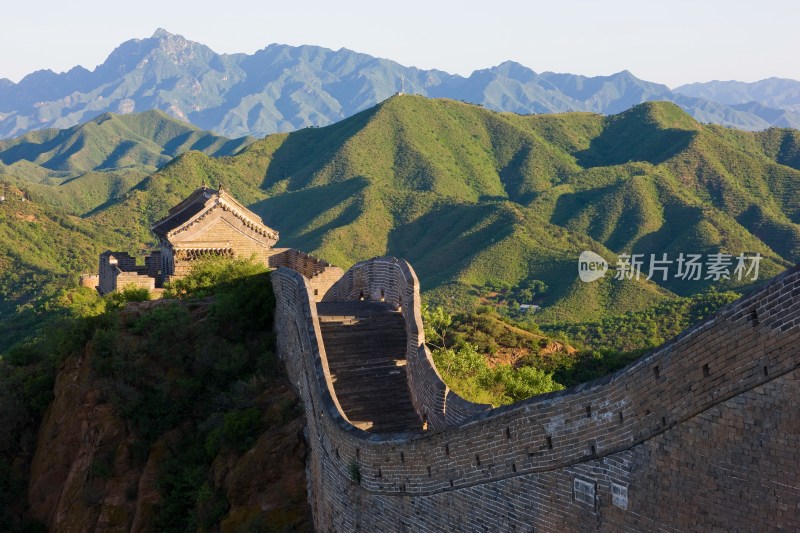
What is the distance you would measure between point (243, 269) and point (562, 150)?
141284 mm

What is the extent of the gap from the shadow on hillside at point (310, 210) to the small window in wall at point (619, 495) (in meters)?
89.9

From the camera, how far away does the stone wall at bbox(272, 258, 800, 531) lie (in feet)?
27.2

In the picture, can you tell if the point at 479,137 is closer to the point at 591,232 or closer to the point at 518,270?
the point at 591,232

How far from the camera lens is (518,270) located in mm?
85000

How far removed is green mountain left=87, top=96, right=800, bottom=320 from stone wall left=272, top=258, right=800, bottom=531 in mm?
57299

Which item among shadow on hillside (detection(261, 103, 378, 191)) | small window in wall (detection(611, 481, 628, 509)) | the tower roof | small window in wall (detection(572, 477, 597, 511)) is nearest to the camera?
small window in wall (detection(611, 481, 628, 509))

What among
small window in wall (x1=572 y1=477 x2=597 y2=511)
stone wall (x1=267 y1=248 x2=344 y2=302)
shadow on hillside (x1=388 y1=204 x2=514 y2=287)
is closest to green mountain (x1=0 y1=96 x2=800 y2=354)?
shadow on hillside (x1=388 y1=204 x2=514 y2=287)

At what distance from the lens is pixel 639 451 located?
30.9 ft

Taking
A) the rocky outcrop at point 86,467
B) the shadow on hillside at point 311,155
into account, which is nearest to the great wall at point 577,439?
the rocky outcrop at point 86,467

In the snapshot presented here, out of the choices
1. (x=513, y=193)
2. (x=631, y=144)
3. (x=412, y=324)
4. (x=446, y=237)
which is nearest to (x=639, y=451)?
(x=412, y=324)

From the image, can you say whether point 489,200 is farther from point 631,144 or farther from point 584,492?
point 584,492

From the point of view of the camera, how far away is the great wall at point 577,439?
329 inches

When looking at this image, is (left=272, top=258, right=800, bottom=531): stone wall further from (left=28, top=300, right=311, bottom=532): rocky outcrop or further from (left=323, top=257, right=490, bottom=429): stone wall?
(left=28, top=300, right=311, bottom=532): rocky outcrop

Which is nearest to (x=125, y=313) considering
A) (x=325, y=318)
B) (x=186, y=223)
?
(x=325, y=318)
